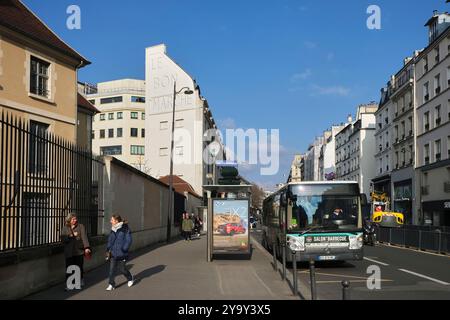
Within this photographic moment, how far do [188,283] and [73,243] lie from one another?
279 cm

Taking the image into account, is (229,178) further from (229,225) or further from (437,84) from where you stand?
(437,84)

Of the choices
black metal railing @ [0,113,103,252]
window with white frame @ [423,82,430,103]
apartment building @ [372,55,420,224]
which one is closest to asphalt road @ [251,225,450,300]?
black metal railing @ [0,113,103,252]

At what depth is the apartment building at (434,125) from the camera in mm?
41531

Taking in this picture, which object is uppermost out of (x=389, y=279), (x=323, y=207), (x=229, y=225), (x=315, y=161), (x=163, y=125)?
(x=163, y=125)

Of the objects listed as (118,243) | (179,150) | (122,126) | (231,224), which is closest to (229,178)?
(231,224)

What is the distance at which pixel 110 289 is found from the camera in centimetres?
1094

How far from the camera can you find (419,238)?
87.1 ft

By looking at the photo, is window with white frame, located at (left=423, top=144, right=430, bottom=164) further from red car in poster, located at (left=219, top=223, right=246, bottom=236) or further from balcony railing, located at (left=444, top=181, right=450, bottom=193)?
red car in poster, located at (left=219, top=223, right=246, bottom=236)

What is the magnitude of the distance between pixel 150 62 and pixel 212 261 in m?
59.2

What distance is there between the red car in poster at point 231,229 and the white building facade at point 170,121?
51.8m

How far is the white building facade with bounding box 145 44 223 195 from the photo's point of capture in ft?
232

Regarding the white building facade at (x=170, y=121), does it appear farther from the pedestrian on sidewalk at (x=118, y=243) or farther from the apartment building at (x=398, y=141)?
the pedestrian on sidewalk at (x=118, y=243)
